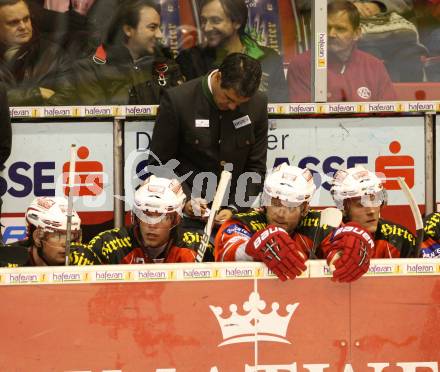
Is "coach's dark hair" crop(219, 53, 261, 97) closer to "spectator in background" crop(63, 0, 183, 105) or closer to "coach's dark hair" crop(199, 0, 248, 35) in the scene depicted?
"spectator in background" crop(63, 0, 183, 105)

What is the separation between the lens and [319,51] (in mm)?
7230

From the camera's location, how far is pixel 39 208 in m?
5.66

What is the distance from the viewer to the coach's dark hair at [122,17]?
7605 millimetres

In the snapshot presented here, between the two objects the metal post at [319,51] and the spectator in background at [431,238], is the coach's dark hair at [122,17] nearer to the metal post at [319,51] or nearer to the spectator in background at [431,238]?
the metal post at [319,51]

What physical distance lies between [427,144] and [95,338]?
3.44 m

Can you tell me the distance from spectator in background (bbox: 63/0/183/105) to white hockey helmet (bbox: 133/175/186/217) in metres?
2.18

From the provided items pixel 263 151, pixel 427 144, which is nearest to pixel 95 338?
pixel 263 151

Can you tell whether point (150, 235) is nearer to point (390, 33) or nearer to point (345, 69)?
point (345, 69)

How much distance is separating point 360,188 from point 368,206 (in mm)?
106

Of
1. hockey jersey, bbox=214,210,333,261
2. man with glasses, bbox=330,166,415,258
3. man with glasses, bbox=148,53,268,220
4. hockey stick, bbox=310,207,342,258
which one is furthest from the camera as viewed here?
man with glasses, bbox=148,53,268,220

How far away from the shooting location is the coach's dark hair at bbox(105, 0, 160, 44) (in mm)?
7605

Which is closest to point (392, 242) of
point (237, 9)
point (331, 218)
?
point (331, 218)

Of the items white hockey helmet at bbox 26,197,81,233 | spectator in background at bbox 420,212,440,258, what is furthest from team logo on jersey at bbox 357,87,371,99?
white hockey helmet at bbox 26,197,81,233

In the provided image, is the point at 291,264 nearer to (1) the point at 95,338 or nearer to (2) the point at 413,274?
(2) the point at 413,274
